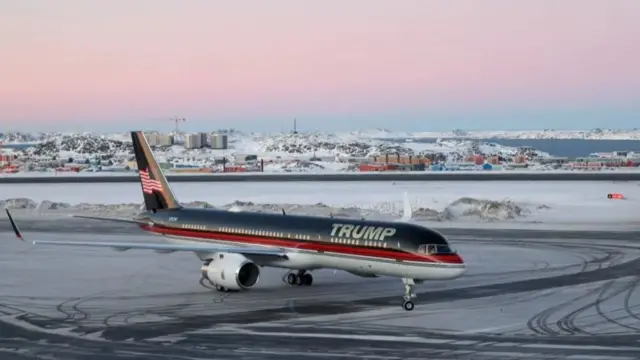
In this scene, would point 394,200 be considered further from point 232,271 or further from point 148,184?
point 232,271

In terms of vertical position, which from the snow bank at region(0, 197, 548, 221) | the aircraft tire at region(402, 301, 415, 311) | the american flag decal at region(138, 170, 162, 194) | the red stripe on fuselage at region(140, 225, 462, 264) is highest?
the american flag decal at region(138, 170, 162, 194)

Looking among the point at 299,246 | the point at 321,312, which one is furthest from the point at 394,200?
the point at 321,312

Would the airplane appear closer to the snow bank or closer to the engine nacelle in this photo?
the engine nacelle

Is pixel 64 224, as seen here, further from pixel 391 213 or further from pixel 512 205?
pixel 512 205

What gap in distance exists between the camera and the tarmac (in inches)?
895

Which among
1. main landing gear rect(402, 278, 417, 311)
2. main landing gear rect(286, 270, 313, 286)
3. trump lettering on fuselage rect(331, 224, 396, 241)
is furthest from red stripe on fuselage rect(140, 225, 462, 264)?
main landing gear rect(286, 270, 313, 286)

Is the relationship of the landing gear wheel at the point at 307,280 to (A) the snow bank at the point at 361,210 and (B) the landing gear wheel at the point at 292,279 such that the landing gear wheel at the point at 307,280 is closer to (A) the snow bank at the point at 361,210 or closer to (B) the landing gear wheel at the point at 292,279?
(B) the landing gear wheel at the point at 292,279

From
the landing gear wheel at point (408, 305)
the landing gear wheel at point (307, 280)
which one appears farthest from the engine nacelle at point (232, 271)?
the landing gear wheel at point (408, 305)

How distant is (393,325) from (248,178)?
76772mm

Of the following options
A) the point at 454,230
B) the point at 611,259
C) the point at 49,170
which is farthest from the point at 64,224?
the point at 49,170

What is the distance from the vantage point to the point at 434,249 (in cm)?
2812

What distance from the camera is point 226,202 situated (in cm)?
7025

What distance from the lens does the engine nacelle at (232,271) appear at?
30.9m

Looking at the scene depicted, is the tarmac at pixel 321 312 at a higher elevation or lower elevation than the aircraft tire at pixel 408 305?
lower
